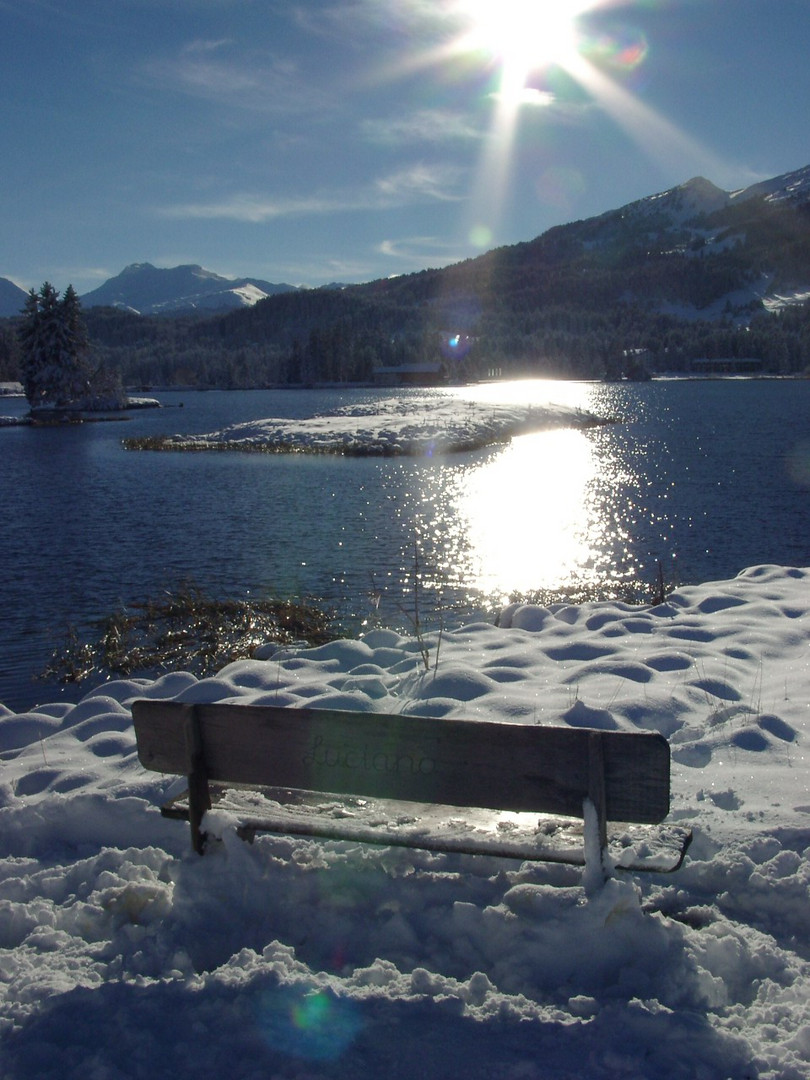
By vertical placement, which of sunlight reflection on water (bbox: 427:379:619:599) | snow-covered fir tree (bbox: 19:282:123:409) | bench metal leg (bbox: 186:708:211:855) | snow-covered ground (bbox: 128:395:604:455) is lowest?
sunlight reflection on water (bbox: 427:379:619:599)

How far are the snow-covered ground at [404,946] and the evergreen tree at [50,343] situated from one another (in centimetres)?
7721

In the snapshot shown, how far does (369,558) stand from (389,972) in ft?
49.2

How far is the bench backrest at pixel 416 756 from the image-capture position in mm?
3957

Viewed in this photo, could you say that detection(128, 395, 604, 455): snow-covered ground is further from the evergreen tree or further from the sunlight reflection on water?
the evergreen tree

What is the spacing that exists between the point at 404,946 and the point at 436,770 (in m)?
0.88

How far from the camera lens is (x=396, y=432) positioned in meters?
47.1

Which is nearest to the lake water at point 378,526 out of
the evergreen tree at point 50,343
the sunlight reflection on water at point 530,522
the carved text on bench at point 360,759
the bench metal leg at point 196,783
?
the sunlight reflection on water at point 530,522

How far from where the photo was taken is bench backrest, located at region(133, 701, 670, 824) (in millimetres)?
3957

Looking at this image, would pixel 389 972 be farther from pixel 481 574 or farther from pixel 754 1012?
pixel 481 574

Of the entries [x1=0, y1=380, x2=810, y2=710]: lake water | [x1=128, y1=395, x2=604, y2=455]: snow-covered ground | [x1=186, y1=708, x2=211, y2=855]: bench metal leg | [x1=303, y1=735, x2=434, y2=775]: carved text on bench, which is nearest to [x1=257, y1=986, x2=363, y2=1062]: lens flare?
[x1=303, y1=735, x2=434, y2=775]: carved text on bench


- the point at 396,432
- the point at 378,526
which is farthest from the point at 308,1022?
the point at 396,432

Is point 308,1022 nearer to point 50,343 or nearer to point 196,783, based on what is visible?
point 196,783

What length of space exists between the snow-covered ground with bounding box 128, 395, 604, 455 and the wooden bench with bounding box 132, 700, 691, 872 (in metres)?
38.4

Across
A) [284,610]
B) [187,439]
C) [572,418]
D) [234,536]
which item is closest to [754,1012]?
[284,610]
